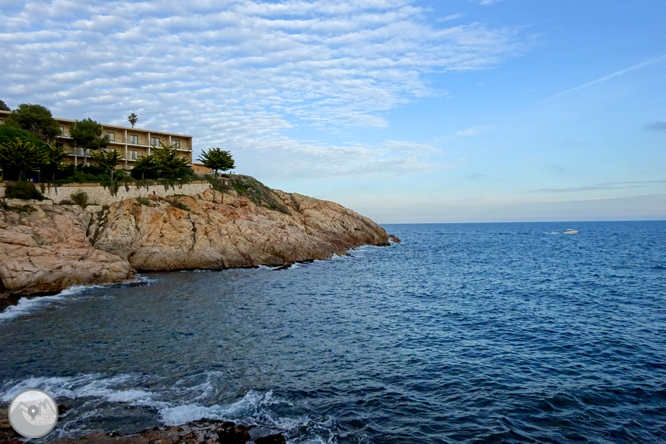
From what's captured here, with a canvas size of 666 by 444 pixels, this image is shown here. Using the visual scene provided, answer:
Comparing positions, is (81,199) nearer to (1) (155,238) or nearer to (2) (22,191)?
(2) (22,191)

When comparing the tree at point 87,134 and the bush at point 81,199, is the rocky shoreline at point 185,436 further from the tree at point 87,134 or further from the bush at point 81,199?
the tree at point 87,134

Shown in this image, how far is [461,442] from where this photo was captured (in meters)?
13.3

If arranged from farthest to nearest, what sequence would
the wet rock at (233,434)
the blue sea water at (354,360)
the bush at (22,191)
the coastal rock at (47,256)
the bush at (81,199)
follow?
the bush at (81,199), the bush at (22,191), the coastal rock at (47,256), the blue sea water at (354,360), the wet rock at (233,434)

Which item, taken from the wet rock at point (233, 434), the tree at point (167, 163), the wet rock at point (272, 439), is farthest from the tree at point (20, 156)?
the wet rock at point (272, 439)

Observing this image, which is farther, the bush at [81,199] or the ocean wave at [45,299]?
the bush at [81,199]

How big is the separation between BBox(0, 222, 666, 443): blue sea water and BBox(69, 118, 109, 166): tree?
121 ft

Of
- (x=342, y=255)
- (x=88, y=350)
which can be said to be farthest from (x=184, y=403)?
(x=342, y=255)

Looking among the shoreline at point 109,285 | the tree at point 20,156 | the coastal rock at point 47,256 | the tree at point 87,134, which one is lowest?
the shoreline at point 109,285

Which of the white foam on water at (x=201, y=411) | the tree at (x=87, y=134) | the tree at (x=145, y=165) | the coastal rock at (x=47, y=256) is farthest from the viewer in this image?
the tree at (x=87, y=134)

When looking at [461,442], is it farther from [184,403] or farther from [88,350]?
[88,350]

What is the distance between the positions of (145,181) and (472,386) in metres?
54.4

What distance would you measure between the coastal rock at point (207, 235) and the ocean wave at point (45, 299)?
8.85m

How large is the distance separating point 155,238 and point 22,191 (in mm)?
14568

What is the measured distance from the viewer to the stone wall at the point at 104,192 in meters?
49.1
